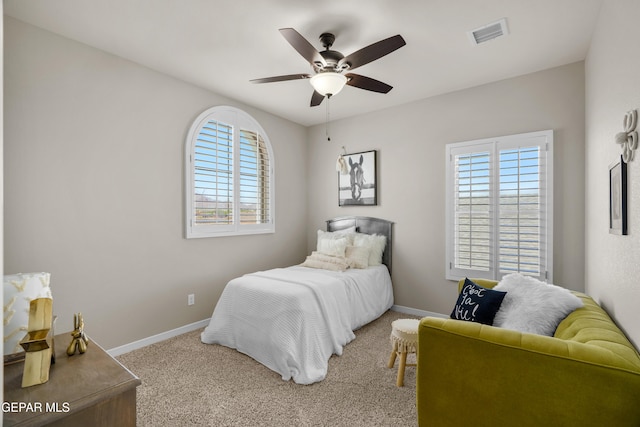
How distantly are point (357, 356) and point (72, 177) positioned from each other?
112 inches

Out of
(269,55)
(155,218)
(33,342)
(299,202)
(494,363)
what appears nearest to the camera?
(33,342)

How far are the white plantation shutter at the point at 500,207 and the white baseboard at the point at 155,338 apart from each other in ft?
9.60

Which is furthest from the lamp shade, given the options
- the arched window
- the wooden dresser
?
the wooden dresser

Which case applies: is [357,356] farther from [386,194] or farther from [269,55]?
[269,55]

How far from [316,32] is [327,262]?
2.35 metres

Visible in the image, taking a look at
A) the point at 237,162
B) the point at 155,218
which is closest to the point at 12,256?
the point at 155,218

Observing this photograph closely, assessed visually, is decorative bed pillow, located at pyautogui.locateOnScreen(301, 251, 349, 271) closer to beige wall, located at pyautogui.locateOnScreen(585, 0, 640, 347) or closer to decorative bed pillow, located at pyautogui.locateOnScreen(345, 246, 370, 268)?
decorative bed pillow, located at pyautogui.locateOnScreen(345, 246, 370, 268)

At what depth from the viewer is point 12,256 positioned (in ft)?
7.64

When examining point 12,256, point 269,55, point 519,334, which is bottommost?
point 519,334

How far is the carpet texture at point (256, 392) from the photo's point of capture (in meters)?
2.04

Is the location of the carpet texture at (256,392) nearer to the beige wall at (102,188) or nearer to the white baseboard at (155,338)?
the white baseboard at (155,338)

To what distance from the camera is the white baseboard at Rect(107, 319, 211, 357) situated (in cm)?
292

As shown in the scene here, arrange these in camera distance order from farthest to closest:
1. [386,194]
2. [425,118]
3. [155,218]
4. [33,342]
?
1. [386,194]
2. [425,118]
3. [155,218]
4. [33,342]

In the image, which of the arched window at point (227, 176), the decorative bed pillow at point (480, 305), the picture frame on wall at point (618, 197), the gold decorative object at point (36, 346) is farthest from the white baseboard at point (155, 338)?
the picture frame on wall at point (618, 197)
